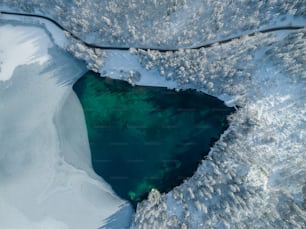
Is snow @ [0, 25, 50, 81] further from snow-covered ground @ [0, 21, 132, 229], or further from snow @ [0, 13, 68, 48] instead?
snow @ [0, 13, 68, 48]

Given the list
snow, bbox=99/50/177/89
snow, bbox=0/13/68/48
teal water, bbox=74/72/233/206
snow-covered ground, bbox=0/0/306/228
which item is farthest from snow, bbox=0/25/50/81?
snow, bbox=99/50/177/89

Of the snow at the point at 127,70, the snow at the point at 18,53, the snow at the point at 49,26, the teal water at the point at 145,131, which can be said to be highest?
the snow at the point at 49,26

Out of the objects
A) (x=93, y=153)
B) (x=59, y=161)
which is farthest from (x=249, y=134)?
(x=59, y=161)

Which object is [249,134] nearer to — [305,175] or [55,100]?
[305,175]

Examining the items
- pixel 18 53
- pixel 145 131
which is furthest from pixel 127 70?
pixel 18 53

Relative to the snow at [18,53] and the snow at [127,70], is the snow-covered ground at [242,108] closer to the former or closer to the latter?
the snow at [127,70]

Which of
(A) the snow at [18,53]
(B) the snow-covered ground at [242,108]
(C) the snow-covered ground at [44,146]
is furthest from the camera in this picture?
(A) the snow at [18,53]

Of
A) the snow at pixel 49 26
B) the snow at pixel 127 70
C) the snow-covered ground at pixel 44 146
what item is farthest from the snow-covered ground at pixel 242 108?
the snow-covered ground at pixel 44 146
